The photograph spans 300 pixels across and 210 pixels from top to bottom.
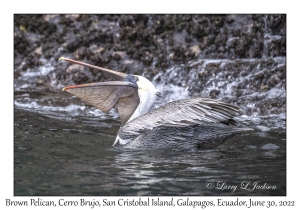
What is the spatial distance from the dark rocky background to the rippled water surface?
1.91 m

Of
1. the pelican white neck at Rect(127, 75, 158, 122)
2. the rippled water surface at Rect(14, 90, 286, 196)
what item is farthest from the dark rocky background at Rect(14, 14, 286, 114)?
the pelican white neck at Rect(127, 75, 158, 122)

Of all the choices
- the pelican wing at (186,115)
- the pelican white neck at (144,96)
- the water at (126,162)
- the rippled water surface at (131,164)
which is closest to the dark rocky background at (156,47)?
the water at (126,162)

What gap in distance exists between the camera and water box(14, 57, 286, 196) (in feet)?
15.2

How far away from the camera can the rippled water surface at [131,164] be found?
4625mm

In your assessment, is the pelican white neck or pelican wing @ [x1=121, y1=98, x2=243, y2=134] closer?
pelican wing @ [x1=121, y1=98, x2=243, y2=134]

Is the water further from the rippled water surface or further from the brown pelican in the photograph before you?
the brown pelican

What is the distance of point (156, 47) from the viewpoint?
419 inches

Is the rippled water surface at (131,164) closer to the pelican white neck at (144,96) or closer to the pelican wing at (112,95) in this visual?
the pelican wing at (112,95)

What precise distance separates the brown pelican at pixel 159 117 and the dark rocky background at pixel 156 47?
2.87 meters

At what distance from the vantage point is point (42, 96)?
984cm

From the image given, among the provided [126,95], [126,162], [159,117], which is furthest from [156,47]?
[126,162]

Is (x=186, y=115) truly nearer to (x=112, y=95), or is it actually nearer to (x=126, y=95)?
(x=126, y=95)
